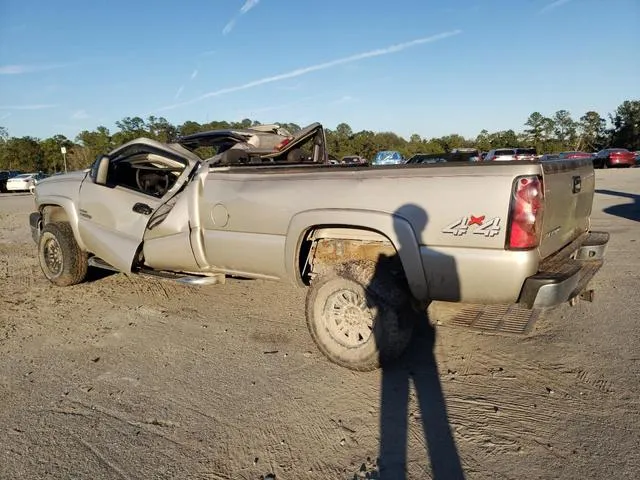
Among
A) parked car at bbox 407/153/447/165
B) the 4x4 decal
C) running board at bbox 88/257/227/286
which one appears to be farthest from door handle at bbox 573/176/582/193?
running board at bbox 88/257/227/286

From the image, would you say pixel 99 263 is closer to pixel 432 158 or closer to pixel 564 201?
pixel 564 201

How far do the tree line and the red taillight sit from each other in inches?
1921

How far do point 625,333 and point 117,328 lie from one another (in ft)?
15.3

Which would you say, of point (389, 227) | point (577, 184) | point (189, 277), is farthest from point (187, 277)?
point (577, 184)

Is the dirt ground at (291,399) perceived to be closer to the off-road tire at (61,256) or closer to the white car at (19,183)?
the off-road tire at (61,256)

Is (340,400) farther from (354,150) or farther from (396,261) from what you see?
(354,150)

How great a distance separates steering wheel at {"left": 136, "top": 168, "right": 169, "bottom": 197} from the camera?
5.94m

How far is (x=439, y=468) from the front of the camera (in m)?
2.50

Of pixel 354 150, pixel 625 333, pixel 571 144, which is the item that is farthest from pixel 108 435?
pixel 571 144

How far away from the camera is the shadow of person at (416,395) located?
2.55 meters

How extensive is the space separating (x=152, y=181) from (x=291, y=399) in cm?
385

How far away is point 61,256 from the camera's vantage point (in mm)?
5879

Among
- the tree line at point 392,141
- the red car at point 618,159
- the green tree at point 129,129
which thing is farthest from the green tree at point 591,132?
the green tree at point 129,129

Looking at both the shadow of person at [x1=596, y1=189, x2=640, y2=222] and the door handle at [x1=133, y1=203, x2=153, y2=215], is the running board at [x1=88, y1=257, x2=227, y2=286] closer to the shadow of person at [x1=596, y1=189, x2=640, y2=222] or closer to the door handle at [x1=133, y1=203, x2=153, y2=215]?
the door handle at [x1=133, y1=203, x2=153, y2=215]
